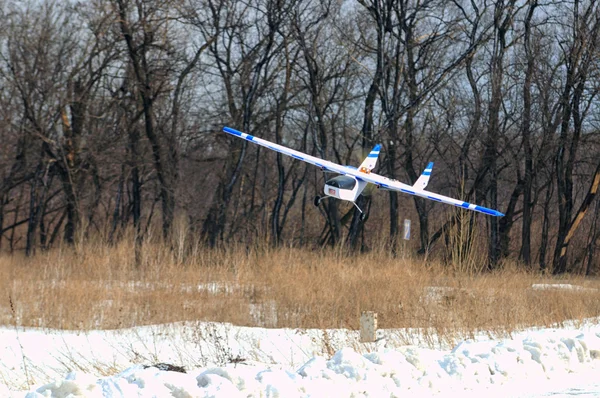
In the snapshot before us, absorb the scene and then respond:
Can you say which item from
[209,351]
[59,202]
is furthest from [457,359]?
[59,202]

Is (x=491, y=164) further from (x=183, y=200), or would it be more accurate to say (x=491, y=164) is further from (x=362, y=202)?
(x=183, y=200)

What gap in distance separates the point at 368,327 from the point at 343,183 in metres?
4.17

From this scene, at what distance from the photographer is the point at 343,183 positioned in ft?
52.6

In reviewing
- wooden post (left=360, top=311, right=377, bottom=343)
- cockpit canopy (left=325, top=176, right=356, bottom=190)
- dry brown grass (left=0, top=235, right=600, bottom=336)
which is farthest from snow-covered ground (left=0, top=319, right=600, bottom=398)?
cockpit canopy (left=325, top=176, right=356, bottom=190)

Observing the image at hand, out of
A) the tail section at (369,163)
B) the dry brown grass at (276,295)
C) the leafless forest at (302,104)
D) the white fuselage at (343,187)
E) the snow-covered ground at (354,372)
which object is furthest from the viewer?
the leafless forest at (302,104)

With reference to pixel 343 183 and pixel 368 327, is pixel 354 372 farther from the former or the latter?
pixel 343 183

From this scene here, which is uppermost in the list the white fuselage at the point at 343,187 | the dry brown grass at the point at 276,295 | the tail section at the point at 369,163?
the tail section at the point at 369,163

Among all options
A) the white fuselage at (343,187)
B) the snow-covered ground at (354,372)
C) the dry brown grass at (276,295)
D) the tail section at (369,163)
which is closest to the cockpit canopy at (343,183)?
the white fuselage at (343,187)

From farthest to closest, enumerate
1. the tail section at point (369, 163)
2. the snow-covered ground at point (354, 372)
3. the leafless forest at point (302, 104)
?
the leafless forest at point (302, 104) < the tail section at point (369, 163) < the snow-covered ground at point (354, 372)

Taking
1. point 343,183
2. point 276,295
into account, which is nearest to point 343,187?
point 343,183

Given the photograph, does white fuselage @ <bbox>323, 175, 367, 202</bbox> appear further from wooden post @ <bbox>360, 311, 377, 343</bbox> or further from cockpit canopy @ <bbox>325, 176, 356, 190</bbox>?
wooden post @ <bbox>360, 311, 377, 343</bbox>

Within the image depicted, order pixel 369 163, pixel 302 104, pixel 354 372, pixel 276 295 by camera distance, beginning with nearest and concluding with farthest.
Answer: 1. pixel 354 372
2. pixel 369 163
3. pixel 276 295
4. pixel 302 104

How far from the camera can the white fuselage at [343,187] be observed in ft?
52.2

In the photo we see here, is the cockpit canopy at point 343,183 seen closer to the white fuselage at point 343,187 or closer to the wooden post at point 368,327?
the white fuselage at point 343,187
